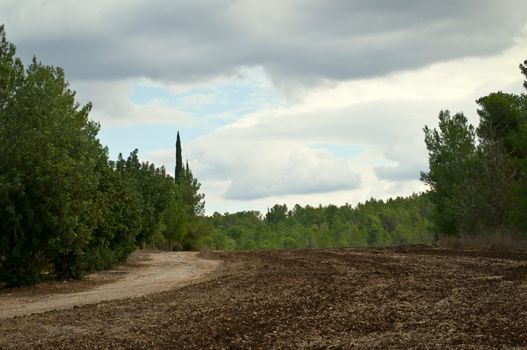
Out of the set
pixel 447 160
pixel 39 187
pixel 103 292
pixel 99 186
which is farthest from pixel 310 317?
pixel 447 160

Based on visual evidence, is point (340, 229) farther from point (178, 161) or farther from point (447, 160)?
point (447, 160)

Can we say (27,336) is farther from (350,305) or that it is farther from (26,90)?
(26,90)

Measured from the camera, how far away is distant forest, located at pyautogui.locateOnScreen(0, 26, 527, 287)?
24734mm

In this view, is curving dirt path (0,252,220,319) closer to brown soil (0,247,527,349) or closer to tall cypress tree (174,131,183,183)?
brown soil (0,247,527,349)

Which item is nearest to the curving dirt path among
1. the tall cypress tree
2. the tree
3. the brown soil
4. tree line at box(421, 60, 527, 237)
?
the brown soil

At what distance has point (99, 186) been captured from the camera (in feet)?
108

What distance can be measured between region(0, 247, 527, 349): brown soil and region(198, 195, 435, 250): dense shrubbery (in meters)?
79.3

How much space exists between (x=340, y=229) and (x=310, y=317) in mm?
143983

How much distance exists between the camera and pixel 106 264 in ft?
116

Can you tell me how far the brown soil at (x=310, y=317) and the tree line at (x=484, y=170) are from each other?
71.6ft

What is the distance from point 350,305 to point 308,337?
4.15 meters

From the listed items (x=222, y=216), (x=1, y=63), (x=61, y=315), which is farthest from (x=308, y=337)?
(x=222, y=216)

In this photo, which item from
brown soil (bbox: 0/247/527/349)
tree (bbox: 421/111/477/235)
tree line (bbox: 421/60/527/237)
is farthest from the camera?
tree (bbox: 421/111/477/235)

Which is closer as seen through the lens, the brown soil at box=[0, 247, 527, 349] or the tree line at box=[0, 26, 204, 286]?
the brown soil at box=[0, 247, 527, 349]
